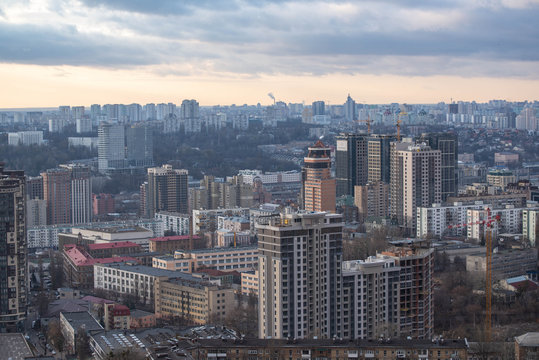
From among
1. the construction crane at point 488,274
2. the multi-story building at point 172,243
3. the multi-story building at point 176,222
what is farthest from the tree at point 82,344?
the multi-story building at point 176,222

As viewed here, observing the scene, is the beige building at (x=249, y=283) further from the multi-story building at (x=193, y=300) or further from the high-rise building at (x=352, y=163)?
the high-rise building at (x=352, y=163)

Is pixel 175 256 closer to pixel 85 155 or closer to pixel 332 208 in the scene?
pixel 332 208

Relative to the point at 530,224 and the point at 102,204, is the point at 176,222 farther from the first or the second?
the point at 530,224

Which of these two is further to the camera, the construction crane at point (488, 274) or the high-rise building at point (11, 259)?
the high-rise building at point (11, 259)

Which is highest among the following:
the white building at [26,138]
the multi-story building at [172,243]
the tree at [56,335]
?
the white building at [26,138]

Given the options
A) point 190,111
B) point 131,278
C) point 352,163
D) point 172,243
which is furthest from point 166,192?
point 190,111

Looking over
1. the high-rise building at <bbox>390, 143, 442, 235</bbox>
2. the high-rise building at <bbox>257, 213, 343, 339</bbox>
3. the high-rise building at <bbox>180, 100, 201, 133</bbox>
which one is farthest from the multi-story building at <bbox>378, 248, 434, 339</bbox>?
the high-rise building at <bbox>180, 100, 201, 133</bbox>
